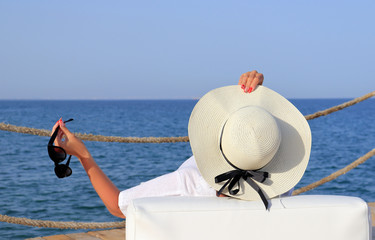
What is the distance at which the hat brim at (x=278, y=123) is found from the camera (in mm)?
1523

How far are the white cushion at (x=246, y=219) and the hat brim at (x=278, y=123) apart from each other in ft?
0.24

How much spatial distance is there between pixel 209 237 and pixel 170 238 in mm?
103

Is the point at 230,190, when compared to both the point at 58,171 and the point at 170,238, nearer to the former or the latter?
the point at 170,238

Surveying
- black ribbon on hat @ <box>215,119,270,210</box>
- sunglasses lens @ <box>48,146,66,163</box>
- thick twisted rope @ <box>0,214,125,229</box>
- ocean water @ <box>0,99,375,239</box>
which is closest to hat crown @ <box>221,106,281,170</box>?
black ribbon on hat @ <box>215,119,270,210</box>

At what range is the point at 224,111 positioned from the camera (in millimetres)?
1576

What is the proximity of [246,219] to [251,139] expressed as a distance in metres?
0.23

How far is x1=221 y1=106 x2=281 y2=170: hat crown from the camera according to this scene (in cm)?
148

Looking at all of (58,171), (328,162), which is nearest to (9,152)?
(328,162)

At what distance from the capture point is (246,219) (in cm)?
141

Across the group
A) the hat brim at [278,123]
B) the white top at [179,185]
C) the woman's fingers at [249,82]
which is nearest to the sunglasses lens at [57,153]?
the white top at [179,185]

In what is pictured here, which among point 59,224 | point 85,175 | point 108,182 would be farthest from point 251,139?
point 85,175

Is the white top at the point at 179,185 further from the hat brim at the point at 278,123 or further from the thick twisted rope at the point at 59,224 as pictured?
the thick twisted rope at the point at 59,224

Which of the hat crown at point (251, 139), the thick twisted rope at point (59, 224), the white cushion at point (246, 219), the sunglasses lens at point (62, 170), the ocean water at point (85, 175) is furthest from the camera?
the ocean water at point (85, 175)

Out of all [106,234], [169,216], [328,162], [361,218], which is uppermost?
[169,216]
